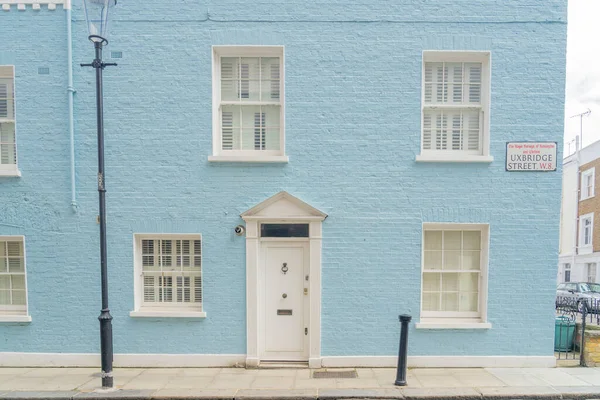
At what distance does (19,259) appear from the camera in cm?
642

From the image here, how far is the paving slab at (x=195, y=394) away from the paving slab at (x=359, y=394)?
132cm

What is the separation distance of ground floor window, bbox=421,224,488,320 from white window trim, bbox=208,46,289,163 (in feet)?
9.89

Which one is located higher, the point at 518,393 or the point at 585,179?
the point at 585,179

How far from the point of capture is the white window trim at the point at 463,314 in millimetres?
6152

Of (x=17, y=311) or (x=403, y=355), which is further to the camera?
(x=17, y=311)

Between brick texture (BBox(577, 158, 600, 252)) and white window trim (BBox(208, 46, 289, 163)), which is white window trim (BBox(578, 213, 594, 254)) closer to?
brick texture (BBox(577, 158, 600, 252))

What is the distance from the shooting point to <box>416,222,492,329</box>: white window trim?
6.15 metres

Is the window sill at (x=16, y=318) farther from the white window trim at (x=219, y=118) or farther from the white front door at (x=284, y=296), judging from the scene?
the white window trim at (x=219, y=118)

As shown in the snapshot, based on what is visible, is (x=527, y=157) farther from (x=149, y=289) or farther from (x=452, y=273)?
(x=149, y=289)

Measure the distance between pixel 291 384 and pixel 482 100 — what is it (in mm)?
5684

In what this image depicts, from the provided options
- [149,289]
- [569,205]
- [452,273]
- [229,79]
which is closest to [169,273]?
[149,289]

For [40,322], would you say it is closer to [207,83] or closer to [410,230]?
[207,83]

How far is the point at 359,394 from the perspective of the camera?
511cm

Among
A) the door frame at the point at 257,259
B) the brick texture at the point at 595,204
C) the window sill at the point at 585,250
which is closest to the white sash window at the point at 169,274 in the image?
the door frame at the point at 257,259
